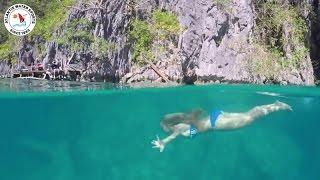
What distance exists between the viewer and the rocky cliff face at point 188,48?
28953mm

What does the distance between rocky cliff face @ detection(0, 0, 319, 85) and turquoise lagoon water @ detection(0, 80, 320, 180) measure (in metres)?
1.20

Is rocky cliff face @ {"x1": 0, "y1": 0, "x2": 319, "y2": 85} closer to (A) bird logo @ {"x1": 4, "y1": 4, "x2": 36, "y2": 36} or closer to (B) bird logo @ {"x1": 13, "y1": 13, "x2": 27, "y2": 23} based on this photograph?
(B) bird logo @ {"x1": 13, "y1": 13, "x2": 27, "y2": 23}

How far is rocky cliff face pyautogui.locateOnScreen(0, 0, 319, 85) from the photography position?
29.0 metres

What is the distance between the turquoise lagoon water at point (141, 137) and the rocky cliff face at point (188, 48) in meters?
1.20

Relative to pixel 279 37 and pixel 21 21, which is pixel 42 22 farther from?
pixel 279 37

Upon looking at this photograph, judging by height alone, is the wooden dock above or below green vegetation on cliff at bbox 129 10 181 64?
below

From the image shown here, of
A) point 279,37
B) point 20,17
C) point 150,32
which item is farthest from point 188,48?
point 20,17

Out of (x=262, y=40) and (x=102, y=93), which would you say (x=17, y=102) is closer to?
(x=102, y=93)

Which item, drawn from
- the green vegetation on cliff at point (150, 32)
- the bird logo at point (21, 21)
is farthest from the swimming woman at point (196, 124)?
the bird logo at point (21, 21)

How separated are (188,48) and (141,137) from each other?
474 centimetres

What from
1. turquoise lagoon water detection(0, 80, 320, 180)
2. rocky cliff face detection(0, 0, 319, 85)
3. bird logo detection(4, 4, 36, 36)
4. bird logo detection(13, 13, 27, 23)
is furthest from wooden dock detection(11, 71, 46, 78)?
bird logo detection(13, 13, 27, 23)

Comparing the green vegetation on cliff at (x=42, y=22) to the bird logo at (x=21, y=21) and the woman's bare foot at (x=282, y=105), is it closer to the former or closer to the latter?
the bird logo at (x=21, y=21)

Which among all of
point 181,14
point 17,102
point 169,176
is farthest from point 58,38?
point 169,176

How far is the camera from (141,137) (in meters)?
28.6
